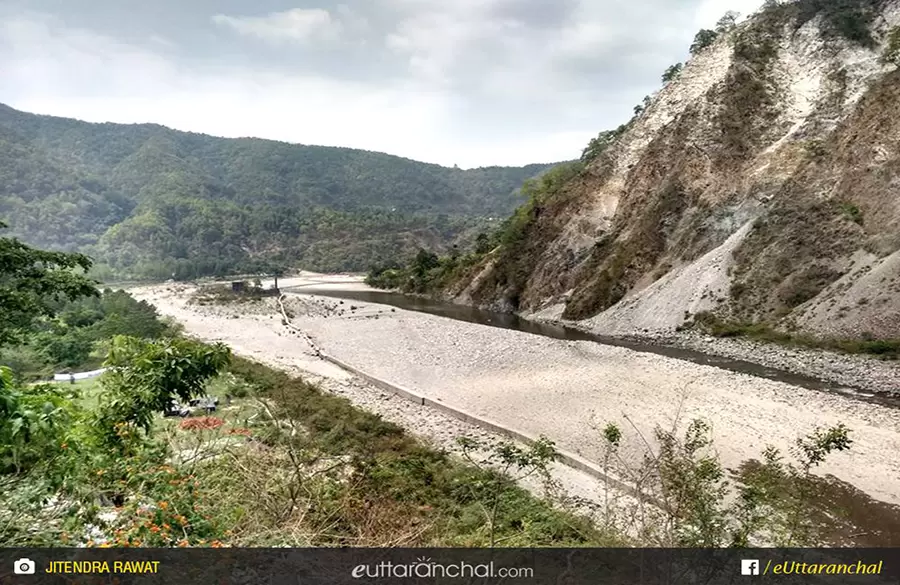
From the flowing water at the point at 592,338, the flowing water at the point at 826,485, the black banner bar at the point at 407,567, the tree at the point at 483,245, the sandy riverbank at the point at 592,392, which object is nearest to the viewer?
the black banner bar at the point at 407,567

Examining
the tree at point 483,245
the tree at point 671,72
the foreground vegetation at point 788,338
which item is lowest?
the foreground vegetation at point 788,338

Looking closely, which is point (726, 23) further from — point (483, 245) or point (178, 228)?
point (178, 228)

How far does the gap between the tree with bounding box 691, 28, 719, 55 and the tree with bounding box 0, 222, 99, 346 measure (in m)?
53.7


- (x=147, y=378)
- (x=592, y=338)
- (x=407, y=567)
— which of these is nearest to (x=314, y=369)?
(x=592, y=338)

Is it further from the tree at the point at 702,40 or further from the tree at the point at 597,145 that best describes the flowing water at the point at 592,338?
the tree at the point at 702,40

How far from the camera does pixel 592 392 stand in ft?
64.9

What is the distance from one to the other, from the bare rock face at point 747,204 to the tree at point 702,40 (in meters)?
1.24

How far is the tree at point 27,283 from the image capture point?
7923 millimetres

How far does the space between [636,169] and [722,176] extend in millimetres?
8093

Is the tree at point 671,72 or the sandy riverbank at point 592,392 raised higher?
the tree at point 671,72

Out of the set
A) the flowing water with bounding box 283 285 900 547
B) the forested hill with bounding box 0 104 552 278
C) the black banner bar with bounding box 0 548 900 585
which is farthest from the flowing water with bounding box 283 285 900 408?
the forested hill with bounding box 0 104 552 278

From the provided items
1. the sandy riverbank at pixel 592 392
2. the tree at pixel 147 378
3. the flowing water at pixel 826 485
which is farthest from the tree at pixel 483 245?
the tree at pixel 147 378

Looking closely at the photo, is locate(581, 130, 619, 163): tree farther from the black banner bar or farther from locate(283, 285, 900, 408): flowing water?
the black banner bar

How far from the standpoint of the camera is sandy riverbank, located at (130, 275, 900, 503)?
14258 mm
